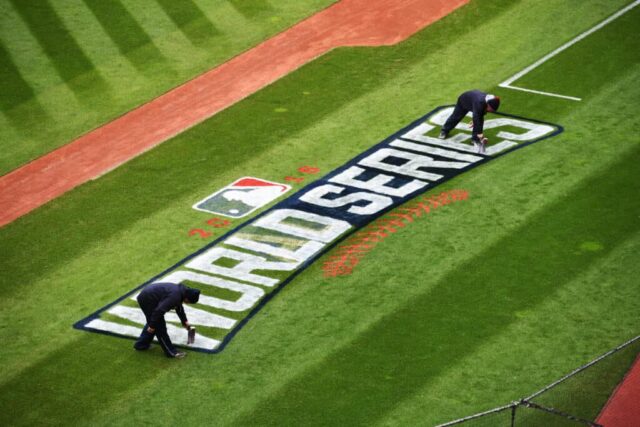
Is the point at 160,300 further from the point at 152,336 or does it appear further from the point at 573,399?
the point at 573,399

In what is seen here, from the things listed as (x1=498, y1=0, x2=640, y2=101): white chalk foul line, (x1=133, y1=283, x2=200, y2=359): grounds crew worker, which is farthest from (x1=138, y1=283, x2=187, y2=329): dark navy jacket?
(x1=498, y1=0, x2=640, y2=101): white chalk foul line

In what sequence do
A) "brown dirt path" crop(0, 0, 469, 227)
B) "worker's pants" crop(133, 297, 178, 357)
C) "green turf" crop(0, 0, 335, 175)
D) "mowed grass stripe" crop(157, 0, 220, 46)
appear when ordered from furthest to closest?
"mowed grass stripe" crop(157, 0, 220, 46)
"green turf" crop(0, 0, 335, 175)
"brown dirt path" crop(0, 0, 469, 227)
"worker's pants" crop(133, 297, 178, 357)

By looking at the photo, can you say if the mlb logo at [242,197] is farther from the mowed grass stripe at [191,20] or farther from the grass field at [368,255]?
the mowed grass stripe at [191,20]

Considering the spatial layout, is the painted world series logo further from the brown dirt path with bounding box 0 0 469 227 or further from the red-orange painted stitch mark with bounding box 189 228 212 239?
the brown dirt path with bounding box 0 0 469 227

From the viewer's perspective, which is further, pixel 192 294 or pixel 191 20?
pixel 191 20

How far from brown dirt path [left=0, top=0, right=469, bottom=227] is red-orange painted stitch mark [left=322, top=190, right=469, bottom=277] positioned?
613cm

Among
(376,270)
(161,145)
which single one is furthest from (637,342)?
(161,145)

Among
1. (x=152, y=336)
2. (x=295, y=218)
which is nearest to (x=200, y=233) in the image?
(x=295, y=218)

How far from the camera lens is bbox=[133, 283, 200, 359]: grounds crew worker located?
53.0ft

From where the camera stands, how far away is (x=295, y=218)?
66.0 ft

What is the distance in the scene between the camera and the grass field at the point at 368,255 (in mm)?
15781

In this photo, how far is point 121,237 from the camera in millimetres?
20078

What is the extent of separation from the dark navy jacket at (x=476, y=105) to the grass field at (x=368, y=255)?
0.86 metres

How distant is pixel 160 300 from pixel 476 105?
7.99 metres
